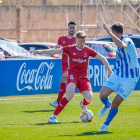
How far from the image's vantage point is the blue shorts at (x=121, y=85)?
9.28 meters

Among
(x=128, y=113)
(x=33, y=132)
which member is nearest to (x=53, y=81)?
(x=128, y=113)

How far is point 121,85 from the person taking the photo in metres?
9.35

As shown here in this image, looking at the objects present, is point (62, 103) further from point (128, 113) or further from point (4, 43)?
point (4, 43)

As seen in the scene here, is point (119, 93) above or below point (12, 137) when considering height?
above

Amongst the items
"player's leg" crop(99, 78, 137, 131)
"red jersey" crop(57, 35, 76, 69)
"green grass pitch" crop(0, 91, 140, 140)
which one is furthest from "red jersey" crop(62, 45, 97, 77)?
"red jersey" crop(57, 35, 76, 69)

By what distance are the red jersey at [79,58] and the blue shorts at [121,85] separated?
163 cm

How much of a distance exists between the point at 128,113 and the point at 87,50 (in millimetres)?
2203

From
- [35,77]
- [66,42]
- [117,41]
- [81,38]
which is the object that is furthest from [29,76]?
[117,41]

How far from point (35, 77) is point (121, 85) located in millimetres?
8593

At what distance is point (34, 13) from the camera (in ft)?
139

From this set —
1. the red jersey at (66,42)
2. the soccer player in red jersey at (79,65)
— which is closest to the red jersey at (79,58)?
the soccer player in red jersey at (79,65)

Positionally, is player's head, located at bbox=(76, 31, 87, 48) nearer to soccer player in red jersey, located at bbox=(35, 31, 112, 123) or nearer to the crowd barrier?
soccer player in red jersey, located at bbox=(35, 31, 112, 123)

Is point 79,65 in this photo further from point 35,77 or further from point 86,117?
point 35,77

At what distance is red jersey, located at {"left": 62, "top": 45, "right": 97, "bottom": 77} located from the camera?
10875 millimetres
